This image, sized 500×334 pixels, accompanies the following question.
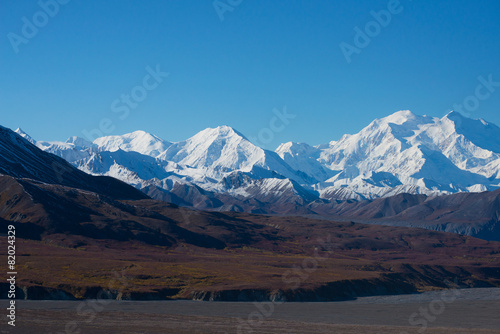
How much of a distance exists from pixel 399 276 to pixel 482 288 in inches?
951

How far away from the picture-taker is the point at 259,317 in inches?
3607

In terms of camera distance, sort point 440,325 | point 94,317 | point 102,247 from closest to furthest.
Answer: point 94,317
point 440,325
point 102,247

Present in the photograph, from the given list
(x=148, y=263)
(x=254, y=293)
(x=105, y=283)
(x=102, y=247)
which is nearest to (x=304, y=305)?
(x=254, y=293)

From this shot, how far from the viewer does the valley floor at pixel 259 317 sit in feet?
244

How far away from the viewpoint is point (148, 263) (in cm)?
15275

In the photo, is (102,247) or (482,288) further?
(102,247)

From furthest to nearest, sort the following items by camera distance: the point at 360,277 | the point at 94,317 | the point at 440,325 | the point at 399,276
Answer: the point at 399,276 < the point at 360,277 < the point at 440,325 < the point at 94,317

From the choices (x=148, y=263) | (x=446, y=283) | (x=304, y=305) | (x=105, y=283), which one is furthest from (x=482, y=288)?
(x=105, y=283)

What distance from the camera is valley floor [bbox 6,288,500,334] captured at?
244 ft

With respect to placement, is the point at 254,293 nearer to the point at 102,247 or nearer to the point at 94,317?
the point at 94,317

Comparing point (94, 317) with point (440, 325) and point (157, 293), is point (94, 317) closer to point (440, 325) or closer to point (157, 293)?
point (157, 293)

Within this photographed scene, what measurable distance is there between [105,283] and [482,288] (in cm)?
10703

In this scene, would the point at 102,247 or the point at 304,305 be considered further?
the point at 102,247

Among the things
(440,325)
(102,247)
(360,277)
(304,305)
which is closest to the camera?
(440,325)
